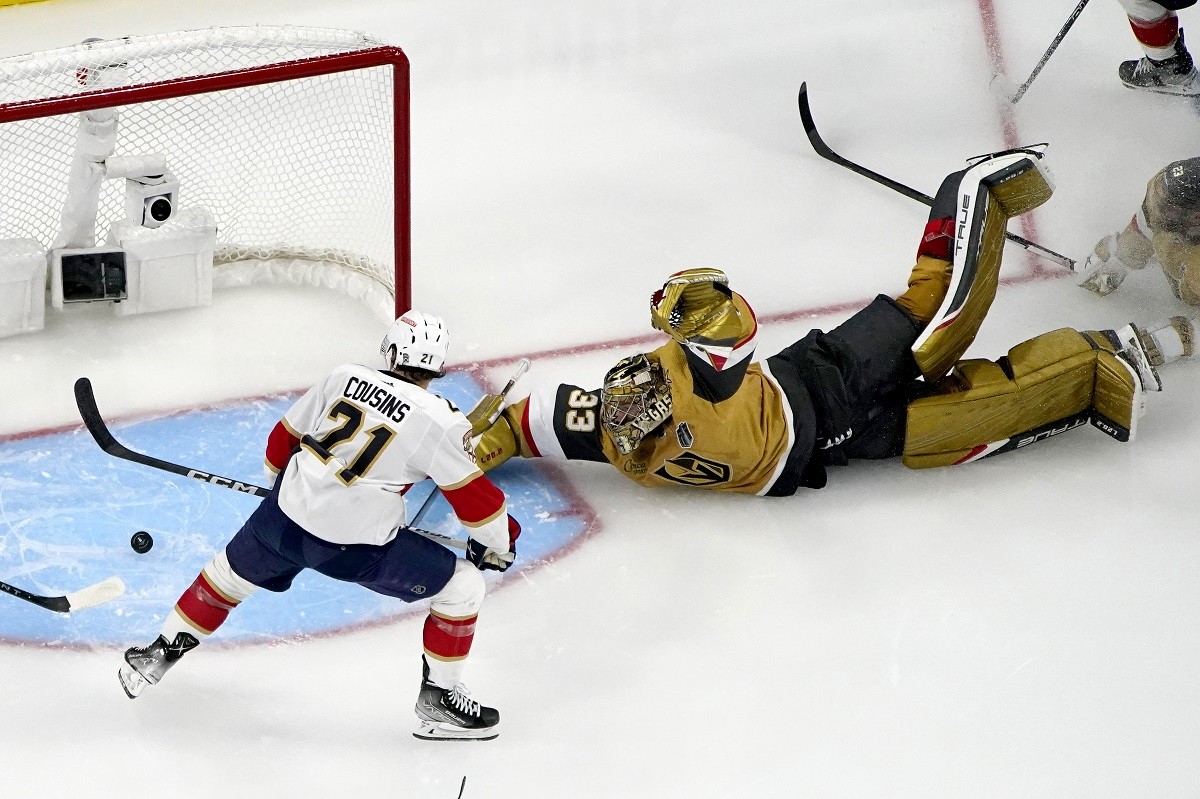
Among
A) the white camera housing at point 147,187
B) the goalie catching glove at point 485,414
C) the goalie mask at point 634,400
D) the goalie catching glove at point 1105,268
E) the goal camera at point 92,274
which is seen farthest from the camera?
the goalie catching glove at point 1105,268

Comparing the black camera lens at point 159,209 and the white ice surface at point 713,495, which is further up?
the black camera lens at point 159,209

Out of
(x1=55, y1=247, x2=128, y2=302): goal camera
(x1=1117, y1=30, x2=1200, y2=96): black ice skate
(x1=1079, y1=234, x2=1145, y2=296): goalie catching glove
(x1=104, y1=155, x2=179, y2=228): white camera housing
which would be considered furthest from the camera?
(x1=1117, y1=30, x2=1200, y2=96): black ice skate

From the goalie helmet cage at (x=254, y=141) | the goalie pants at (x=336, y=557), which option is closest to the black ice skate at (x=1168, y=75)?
the goalie helmet cage at (x=254, y=141)

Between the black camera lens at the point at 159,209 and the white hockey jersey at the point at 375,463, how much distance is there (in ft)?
4.19

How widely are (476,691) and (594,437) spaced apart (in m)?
0.66

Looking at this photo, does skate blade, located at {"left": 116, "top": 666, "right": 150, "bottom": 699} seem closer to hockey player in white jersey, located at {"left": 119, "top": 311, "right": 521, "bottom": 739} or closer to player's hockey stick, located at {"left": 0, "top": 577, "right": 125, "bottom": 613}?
hockey player in white jersey, located at {"left": 119, "top": 311, "right": 521, "bottom": 739}

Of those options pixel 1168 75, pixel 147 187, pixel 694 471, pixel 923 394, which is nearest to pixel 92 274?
pixel 147 187

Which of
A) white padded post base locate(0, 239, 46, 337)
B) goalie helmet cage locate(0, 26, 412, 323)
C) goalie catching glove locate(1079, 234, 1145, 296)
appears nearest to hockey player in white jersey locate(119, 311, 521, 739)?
goalie helmet cage locate(0, 26, 412, 323)

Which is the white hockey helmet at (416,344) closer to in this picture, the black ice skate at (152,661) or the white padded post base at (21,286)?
the black ice skate at (152,661)

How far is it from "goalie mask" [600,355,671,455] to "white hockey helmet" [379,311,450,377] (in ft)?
2.10

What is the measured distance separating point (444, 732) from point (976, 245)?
5.26ft

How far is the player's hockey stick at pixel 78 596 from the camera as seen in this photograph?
3324 mm

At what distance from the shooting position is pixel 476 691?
3.40 m

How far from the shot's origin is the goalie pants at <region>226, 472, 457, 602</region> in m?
3.04
